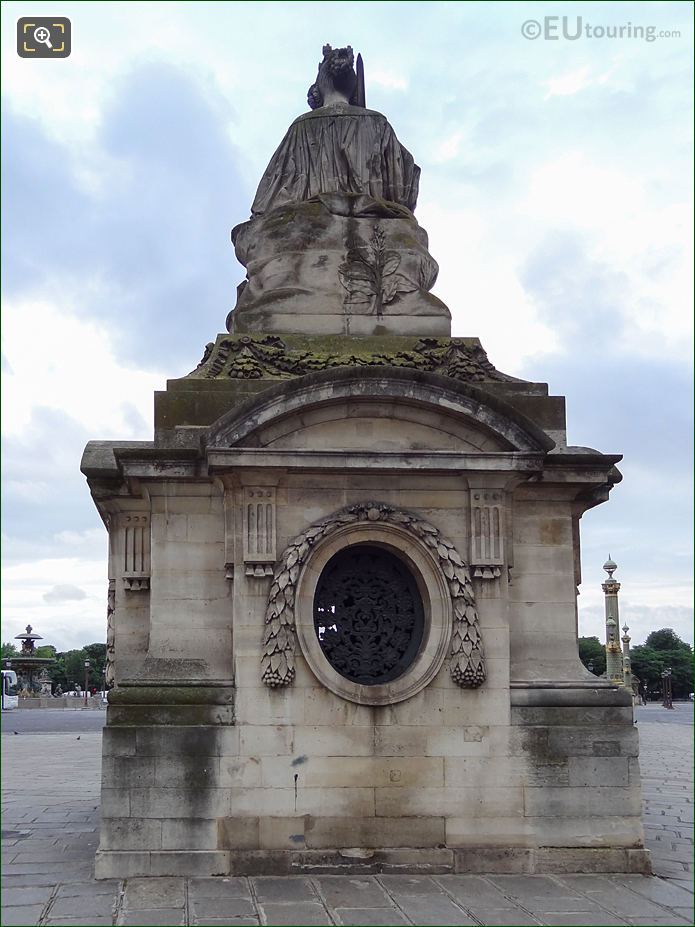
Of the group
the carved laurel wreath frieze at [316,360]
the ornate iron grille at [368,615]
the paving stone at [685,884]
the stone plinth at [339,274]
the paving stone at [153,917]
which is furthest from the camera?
the stone plinth at [339,274]

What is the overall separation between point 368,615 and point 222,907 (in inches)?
135

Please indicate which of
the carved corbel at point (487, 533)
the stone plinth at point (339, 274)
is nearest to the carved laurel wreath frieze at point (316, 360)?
the stone plinth at point (339, 274)

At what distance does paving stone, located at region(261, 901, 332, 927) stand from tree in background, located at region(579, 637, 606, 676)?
78.8 m

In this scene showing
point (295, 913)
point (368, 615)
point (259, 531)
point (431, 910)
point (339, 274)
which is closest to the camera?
point (295, 913)

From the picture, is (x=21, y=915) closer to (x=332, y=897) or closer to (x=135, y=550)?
(x=332, y=897)

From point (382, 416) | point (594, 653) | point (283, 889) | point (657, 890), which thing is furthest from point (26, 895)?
point (594, 653)

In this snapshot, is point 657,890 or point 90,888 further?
point 657,890

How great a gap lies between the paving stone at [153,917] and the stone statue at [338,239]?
6.79 meters

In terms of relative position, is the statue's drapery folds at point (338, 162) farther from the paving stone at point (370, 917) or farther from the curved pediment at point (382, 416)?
the paving stone at point (370, 917)

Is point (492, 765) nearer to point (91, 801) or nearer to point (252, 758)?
Result: point (252, 758)

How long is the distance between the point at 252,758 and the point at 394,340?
5.24 metres

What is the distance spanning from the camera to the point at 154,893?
10.3 m

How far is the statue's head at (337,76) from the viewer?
16062mm

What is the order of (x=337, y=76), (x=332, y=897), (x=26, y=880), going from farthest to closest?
(x=337, y=76), (x=26, y=880), (x=332, y=897)
